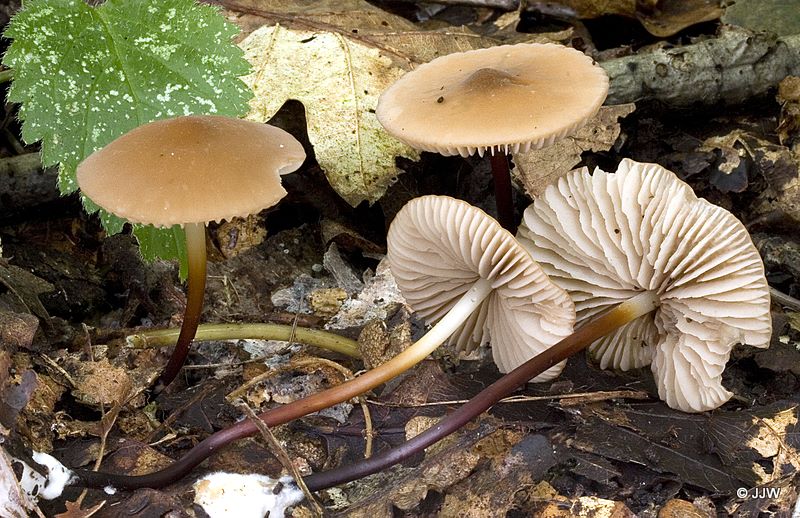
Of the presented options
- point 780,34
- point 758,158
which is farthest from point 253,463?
point 780,34

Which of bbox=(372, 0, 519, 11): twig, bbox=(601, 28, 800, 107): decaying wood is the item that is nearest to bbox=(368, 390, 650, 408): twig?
bbox=(601, 28, 800, 107): decaying wood

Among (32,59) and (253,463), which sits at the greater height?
(32,59)

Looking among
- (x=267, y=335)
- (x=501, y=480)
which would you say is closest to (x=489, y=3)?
(x=267, y=335)

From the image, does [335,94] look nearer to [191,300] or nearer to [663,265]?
[191,300]

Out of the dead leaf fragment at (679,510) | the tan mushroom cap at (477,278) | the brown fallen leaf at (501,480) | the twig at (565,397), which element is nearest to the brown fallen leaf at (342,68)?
the tan mushroom cap at (477,278)

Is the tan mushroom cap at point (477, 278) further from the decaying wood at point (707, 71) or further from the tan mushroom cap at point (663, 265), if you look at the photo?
the decaying wood at point (707, 71)

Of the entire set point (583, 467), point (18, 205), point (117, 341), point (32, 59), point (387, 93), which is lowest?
point (583, 467)

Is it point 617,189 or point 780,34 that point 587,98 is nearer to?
point 617,189
